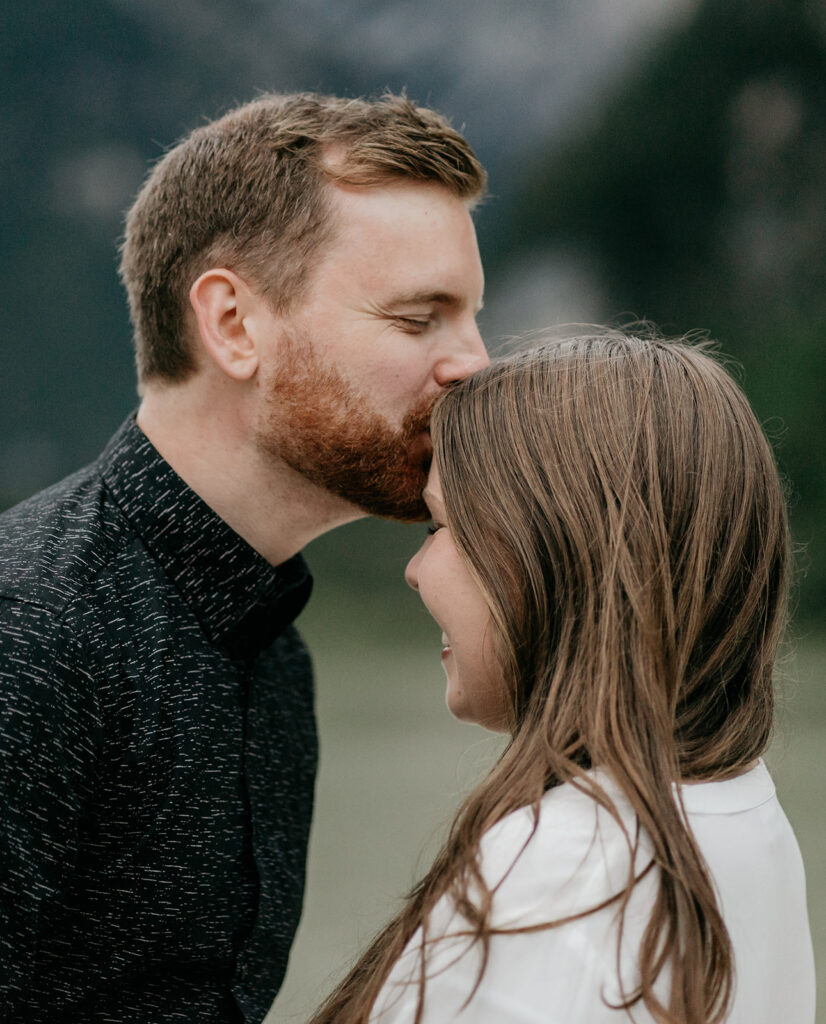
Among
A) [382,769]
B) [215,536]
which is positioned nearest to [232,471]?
[215,536]

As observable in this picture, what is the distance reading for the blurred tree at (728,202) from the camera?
376 centimetres

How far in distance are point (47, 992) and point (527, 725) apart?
2.13 ft

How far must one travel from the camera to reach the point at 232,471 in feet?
4.54

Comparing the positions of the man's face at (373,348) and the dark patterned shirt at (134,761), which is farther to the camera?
the man's face at (373,348)

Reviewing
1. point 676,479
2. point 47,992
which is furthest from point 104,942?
point 676,479

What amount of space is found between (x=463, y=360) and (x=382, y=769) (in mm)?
2643

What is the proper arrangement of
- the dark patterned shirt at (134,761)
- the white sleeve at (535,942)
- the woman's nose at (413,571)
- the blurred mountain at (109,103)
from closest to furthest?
the white sleeve at (535,942) < the dark patterned shirt at (134,761) < the woman's nose at (413,571) < the blurred mountain at (109,103)

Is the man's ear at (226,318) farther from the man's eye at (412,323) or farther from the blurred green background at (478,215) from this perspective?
the blurred green background at (478,215)

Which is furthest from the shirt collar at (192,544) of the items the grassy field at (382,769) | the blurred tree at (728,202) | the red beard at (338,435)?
the blurred tree at (728,202)

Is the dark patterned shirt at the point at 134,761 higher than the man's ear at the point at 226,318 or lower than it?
lower

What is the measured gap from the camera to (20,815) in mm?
1043

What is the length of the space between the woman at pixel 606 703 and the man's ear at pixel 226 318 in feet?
1.16

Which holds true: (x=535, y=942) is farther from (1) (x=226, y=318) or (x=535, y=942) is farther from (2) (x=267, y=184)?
(2) (x=267, y=184)

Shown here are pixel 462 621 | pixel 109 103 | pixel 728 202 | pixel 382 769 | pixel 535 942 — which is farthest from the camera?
pixel 728 202
